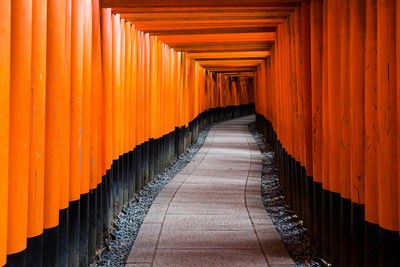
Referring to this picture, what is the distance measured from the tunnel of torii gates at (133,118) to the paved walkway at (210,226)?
1.83 ft

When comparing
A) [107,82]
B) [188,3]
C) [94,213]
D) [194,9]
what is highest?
[194,9]

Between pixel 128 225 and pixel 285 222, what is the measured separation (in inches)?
92.4

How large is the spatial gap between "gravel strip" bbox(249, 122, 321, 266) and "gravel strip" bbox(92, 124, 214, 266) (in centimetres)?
201

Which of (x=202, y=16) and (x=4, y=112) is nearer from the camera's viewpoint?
(x=4, y=112)

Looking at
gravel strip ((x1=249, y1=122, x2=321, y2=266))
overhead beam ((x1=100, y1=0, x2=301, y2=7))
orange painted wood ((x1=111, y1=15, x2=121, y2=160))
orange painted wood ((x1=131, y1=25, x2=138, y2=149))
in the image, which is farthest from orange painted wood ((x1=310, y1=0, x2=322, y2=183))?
orange painted wood ((x1=131, y1=25, x2=138, y2=149))

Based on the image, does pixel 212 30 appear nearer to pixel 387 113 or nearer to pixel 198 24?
pixel 198 24

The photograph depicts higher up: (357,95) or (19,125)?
(357,95)

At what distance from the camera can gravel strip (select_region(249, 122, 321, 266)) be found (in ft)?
16.5

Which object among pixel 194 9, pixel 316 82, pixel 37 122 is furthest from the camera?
pixel 194 9

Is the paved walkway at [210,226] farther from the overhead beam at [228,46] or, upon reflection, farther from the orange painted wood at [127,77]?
the overhead beam at [228,46]

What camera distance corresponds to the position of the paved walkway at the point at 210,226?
16.1ft

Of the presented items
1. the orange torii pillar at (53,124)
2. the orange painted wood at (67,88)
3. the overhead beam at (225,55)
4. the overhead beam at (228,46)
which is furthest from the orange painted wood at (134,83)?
the overhead beam at (225,55)

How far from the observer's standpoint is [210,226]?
610 cm

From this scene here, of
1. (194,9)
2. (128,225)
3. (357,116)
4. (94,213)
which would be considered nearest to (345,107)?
(357,116)
